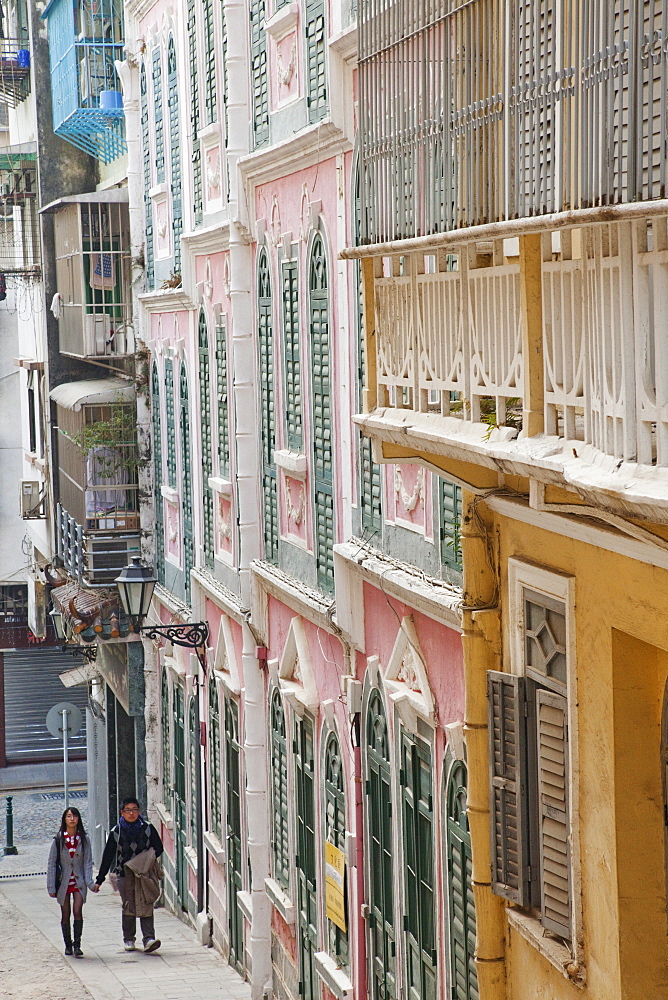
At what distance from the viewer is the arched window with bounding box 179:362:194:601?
18.4 m

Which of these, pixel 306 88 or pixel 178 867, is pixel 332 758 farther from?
pixel 178 867

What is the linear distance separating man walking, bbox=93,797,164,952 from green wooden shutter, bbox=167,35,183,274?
19.7 feet

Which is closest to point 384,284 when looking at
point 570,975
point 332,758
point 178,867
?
point 570,975

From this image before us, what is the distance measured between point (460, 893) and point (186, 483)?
10.1 meters

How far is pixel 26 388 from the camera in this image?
102ft

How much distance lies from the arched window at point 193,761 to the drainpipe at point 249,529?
3.15m

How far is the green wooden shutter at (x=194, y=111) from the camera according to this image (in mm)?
16641

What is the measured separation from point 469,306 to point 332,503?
563 cm

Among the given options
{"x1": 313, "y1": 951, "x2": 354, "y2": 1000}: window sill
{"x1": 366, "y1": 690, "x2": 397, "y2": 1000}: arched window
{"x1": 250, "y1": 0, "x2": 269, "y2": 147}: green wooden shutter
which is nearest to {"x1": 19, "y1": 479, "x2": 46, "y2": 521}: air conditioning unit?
{"x1": 250, "y1": 0, "x2": 269, "y2": 147}: green wooden shutter

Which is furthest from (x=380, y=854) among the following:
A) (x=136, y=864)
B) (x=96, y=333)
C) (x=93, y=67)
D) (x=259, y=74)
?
(x=93, y=67)

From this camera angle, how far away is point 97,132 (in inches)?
898

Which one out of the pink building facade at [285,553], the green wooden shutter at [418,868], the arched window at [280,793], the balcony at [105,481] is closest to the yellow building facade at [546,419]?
the pink building facade at [285,553]

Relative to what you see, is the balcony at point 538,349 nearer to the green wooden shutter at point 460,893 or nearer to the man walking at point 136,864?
the green wooden shutter at point 460,893

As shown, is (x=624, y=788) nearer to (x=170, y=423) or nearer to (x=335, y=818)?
(x=335, y=818)
